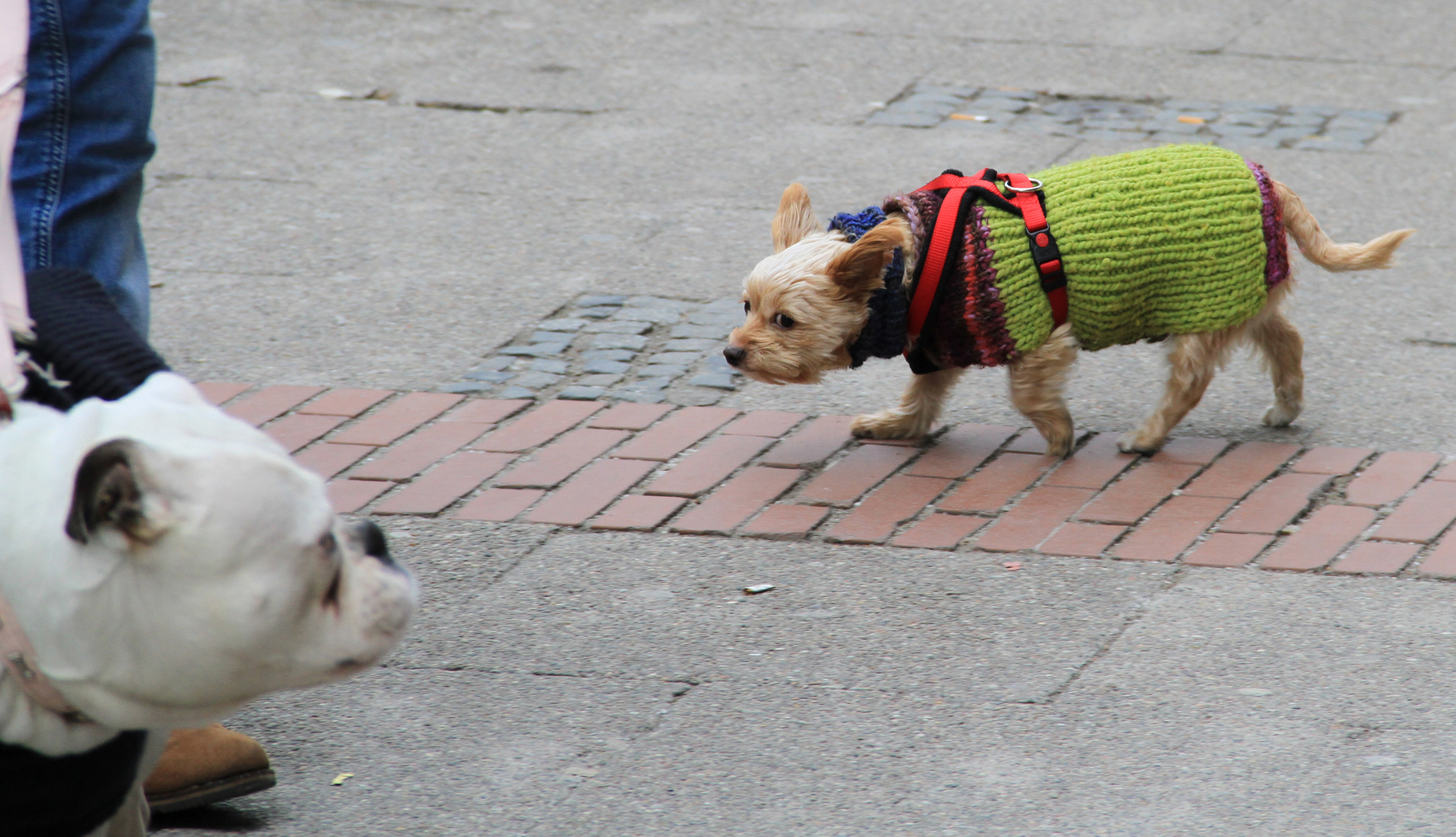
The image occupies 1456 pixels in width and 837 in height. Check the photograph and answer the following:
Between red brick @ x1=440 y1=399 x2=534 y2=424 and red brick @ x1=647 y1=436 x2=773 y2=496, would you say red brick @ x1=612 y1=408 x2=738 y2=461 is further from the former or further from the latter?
red brick @ x1=440 y1=399 x2=534 y2=424

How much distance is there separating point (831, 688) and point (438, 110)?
5247 mm

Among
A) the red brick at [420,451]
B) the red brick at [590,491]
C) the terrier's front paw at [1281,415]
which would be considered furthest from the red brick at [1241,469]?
the red brick at [420,451]

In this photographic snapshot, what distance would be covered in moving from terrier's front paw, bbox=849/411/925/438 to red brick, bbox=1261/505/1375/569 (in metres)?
1.13

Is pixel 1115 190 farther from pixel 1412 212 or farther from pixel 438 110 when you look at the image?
pixel 438 110

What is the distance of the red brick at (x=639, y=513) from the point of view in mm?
4188

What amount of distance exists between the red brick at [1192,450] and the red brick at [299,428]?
8.00ft

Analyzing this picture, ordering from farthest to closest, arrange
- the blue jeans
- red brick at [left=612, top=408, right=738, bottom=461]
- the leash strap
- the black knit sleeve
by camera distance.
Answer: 1. red brick at [left=612, top=408, right=738, bottom=461]
2. the blue jeans
3. the black knit sleeve
4. the leash strap

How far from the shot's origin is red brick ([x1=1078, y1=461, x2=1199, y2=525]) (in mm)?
4188

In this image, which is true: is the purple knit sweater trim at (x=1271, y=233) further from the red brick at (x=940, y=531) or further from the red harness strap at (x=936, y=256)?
the red brick at (x=940, y=531)

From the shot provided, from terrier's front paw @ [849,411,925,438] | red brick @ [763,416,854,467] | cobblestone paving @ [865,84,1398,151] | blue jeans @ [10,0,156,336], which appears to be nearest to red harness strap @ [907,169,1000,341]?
terrier's front paw @ [849,411,925,438]

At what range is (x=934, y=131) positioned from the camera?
24.4 feet

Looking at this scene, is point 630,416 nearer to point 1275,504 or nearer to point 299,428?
point 299,428

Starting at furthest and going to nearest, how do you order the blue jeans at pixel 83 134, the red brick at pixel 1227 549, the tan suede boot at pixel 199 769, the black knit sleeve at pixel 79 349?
the red brick at pixel 1227 549 → the blue jeans at pixel 83 134 → the tan suede boot at pixel 199 769 → the black knit sleeve at pixel 79 349

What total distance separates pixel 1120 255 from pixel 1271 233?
1.58ft
